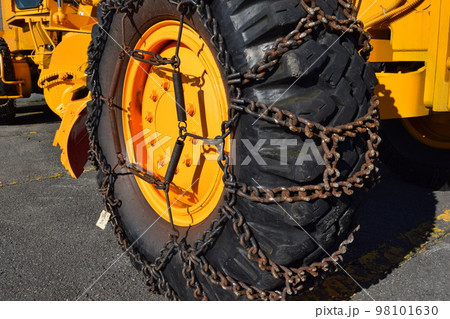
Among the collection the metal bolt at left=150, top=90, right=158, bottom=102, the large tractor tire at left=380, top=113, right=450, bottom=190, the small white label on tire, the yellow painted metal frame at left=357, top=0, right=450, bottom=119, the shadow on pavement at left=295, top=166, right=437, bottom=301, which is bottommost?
the small white label on tire

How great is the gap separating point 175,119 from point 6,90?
18.7ft

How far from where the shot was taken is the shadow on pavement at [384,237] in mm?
2324

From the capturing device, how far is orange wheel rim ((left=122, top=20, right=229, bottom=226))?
187 centimetres

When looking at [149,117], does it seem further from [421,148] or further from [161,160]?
[421,148]

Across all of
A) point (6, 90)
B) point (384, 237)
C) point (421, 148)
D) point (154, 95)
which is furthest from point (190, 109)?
point (6, 90)

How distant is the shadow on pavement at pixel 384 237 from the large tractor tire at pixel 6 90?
5549 millimetres

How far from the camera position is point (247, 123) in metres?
1.61

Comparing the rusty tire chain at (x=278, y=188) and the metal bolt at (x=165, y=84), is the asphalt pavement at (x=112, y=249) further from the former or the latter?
the metal bolt at (x=165, y=84)

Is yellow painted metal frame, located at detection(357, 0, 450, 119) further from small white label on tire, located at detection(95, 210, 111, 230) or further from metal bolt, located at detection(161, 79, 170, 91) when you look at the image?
small white label on tire, located at detection(95, 210, 111, 230)

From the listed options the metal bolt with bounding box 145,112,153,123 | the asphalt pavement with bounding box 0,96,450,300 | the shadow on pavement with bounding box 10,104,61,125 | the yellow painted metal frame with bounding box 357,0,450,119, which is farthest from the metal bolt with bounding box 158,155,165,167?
the shadow on pavement with bounding box 10,104,61,125

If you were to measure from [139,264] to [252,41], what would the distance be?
48.3 inches

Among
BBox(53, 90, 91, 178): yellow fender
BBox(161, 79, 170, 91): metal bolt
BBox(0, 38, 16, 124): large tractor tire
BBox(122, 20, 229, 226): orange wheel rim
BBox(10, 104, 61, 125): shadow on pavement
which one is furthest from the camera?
BBox(10, 104, 61, 125): shadow on pavement

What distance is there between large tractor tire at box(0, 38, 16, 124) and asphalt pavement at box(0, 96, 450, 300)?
10.5 feet

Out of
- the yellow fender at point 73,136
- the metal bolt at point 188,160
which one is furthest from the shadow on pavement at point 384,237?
the yellow fender at point 73,136
